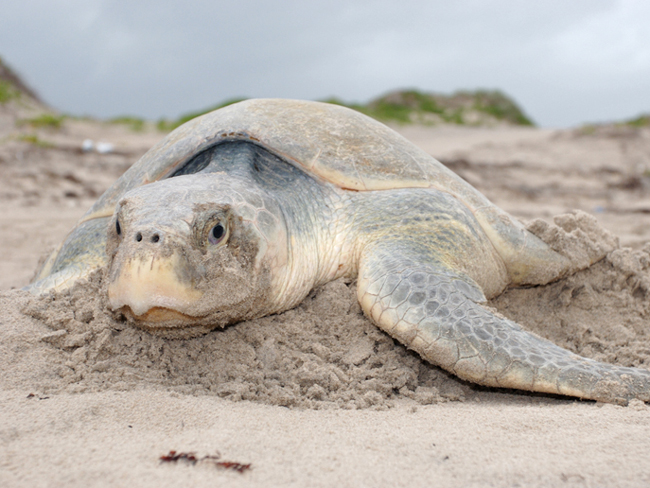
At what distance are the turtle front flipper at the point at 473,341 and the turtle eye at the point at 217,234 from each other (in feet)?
1.70

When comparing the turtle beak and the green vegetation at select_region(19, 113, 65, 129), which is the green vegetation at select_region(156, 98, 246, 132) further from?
the turtle beak

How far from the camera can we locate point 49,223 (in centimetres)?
471

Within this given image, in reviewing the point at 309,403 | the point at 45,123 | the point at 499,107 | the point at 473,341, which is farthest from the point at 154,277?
the point at 499,107

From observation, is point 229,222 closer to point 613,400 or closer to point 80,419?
point 80,419

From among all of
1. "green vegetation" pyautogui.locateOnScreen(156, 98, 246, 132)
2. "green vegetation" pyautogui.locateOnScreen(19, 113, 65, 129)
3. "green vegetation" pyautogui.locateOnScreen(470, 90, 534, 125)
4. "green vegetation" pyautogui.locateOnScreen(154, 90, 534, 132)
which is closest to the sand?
"green vegetation" pyautogui.locateOnScreen(19, 113, 65, 129)

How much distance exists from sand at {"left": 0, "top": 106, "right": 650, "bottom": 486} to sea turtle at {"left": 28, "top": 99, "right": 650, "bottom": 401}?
0.34 ft

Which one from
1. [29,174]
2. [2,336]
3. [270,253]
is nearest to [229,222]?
[270,253]

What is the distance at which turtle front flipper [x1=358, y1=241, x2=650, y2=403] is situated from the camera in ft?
4.78

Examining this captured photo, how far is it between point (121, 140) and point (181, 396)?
26.4ft

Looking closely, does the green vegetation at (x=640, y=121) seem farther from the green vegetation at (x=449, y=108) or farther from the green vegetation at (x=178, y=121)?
the green vegetation at (x=178, y=121)

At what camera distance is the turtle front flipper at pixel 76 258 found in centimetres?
198

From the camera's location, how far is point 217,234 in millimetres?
1498

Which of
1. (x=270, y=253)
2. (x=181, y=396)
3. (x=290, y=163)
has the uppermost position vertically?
(x=290, y=163)

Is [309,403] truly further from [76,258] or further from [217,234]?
[76,258]
